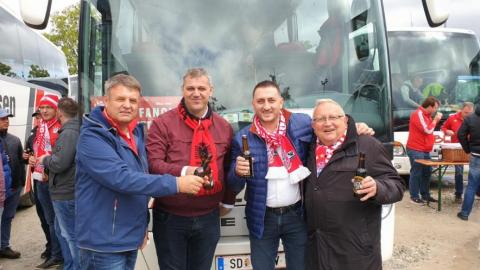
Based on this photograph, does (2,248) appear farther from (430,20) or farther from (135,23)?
(430,20)

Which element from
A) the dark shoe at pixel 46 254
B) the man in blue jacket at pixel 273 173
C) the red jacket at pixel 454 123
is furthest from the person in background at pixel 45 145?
the red jacket at pixel 454 123

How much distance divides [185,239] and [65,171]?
71.9 inches

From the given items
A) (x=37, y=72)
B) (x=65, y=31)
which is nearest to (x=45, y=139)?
(x=37, y=72)

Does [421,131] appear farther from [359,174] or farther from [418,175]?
[359,174]

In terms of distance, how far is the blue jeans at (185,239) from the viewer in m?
2.67

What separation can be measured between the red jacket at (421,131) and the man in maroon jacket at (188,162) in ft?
19.3

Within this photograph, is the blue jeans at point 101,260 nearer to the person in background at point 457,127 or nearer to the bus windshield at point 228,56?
the bus windshield at point 228,56

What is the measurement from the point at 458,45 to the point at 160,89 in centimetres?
860

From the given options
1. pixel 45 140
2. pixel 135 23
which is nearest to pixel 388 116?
pixel 135 23

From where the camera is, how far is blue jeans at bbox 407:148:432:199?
7.75m

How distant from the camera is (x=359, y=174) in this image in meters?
2.25

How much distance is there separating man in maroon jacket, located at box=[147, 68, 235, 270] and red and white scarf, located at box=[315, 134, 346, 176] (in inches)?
24.8

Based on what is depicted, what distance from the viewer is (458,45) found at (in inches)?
374

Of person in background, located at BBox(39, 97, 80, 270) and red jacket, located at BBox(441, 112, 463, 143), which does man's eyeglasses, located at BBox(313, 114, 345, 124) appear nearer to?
person in background, located at BBox(39, 97, 80, 270)
